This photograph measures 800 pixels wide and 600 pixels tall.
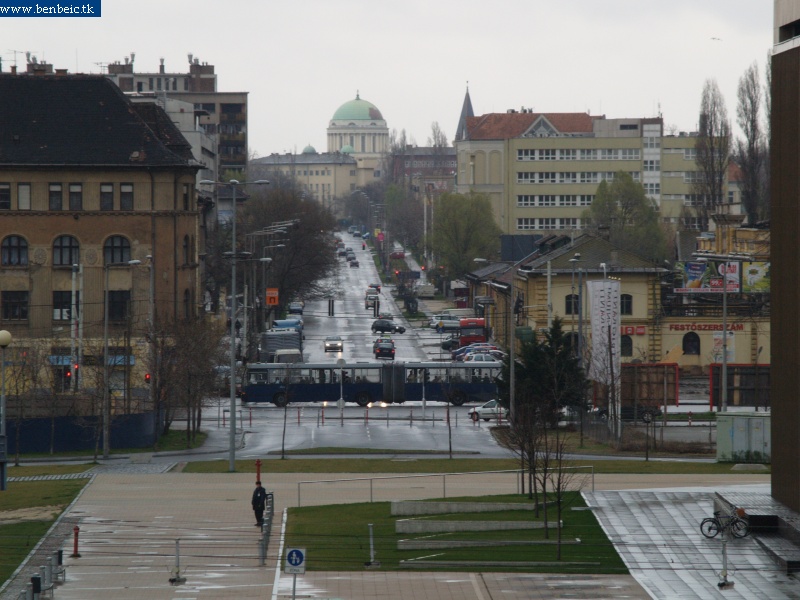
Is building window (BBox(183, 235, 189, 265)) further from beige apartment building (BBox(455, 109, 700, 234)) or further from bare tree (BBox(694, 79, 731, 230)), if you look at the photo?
beige apartment building (BBox(455, 109, 700, 234))

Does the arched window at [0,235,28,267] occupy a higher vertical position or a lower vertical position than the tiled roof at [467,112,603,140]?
lower

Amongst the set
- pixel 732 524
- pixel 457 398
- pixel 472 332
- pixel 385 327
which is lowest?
pixel 732 524

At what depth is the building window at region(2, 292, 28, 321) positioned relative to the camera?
6638cm

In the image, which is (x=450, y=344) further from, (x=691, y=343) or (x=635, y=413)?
(x=635, y=413)

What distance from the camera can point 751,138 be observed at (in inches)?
4348

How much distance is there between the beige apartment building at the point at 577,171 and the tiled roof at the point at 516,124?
10.8 ft

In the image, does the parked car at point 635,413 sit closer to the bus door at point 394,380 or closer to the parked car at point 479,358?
the bus door at point 394,380

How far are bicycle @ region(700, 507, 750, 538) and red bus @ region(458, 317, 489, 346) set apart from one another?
2388 inches

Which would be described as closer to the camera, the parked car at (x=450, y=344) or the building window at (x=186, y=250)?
the building window at (x=186, y=250)

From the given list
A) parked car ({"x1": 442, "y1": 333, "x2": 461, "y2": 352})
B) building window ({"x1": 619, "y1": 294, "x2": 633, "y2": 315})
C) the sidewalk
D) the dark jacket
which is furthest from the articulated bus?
the dark jacket

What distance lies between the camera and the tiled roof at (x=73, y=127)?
66625 mm

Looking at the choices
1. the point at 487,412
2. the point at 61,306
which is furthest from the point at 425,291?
the point at 487,412

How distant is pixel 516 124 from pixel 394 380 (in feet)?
300

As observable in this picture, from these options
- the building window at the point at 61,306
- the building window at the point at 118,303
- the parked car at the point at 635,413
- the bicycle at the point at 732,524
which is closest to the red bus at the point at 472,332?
the building window at the point at 118,303
